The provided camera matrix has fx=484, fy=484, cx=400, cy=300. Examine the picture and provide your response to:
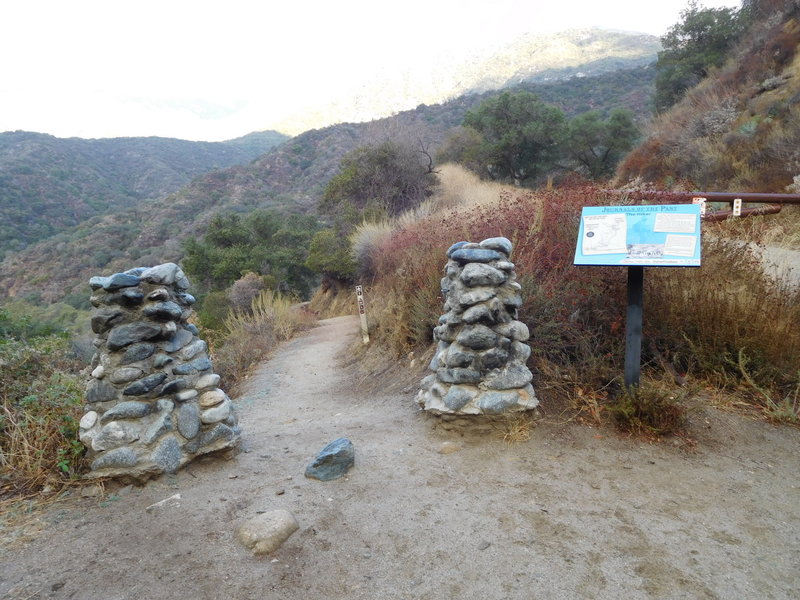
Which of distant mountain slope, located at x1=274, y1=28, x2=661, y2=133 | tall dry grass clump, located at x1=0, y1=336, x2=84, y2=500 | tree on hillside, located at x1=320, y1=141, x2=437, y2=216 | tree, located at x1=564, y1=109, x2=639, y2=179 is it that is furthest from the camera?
distant mountain slope, located at x1=274, y1=28, x2=661, y2=133

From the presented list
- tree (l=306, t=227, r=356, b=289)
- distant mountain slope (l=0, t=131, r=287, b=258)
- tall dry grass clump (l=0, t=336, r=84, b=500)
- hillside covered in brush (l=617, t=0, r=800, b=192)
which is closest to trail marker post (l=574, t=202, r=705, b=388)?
tall dry grass clump (l=0, t=336, r=84, b=500)

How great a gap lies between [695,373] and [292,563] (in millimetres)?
3642

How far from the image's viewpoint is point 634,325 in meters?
3.59

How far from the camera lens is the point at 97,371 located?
334 cm

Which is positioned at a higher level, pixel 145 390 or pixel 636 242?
pixel 636 242

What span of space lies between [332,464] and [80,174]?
6245 centimetres

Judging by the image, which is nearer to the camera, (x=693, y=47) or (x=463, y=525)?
(x=463, y=525)

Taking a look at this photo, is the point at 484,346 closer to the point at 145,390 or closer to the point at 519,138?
the point at 145,390

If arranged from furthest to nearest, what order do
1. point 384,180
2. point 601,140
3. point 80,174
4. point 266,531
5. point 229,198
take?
1. point 80,174
2. point 229,198
3. point 601,140
4. point 384,180
5. point 266,531

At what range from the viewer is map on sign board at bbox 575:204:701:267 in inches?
126

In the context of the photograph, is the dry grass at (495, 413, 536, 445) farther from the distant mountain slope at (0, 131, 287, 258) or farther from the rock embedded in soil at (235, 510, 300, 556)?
the distant mountain slope at (0, 131, 287, 258)

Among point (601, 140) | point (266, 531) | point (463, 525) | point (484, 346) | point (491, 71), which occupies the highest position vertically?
point (491, 71)

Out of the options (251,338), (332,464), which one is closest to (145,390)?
(332,464)

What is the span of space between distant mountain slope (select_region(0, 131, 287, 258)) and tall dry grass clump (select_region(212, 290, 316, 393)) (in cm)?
3560
